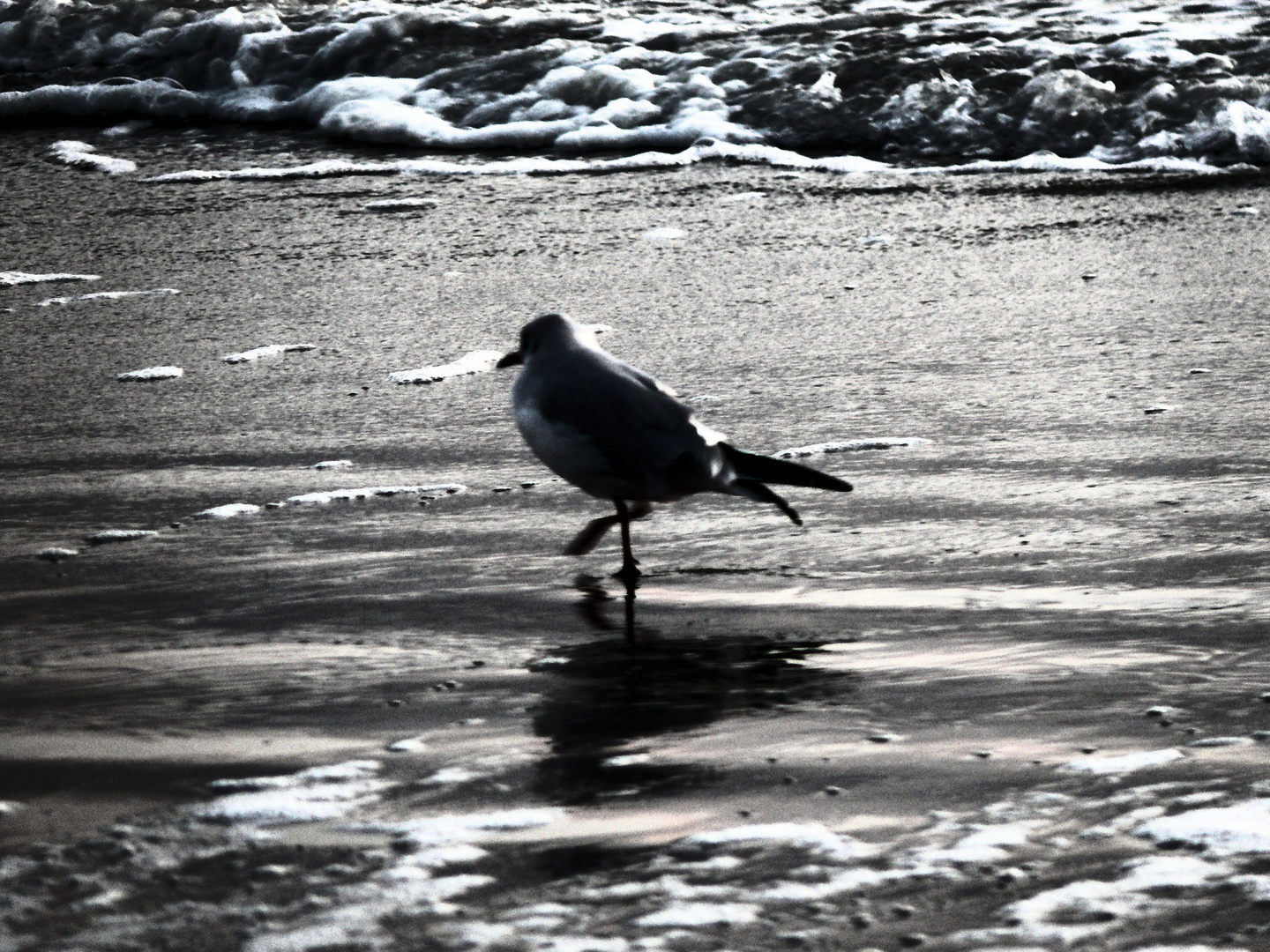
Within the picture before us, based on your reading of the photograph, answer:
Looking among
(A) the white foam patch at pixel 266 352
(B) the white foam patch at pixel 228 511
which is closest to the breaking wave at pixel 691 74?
(A) the white foam patch at pixel 266 352

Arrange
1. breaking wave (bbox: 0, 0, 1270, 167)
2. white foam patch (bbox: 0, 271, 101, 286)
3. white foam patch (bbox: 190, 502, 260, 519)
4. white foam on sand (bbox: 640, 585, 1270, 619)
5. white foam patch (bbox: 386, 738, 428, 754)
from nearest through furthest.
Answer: white foam patch (bbox: 386, 738, 428, 754)
white foam on sand (bbox: 640, 585, 1270, 619)
white foam patch (bbox: 190, 502, 260, 519)
white foam patch (bbox: 0, 271, 101, 286)
breaking wave (bbox: 0, 0, 1270, 167)

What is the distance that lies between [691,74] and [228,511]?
17.7ft

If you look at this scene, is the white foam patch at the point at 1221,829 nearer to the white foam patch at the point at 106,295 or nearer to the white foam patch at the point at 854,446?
the white foam patch at the point at 854,446

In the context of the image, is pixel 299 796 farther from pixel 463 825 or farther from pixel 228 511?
pixel 228 511

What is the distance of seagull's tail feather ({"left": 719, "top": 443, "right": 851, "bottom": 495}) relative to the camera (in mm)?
2990

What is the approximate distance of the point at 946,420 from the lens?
13.3ft

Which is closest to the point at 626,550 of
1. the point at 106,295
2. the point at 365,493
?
the point at 365,493

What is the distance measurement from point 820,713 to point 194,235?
14.1 feet

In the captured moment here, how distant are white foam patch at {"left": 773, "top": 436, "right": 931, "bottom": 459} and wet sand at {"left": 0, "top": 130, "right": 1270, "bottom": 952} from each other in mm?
41

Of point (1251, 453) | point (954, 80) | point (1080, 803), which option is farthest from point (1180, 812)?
point (954, 80)

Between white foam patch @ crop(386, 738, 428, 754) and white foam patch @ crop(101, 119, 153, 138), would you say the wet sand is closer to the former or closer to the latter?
white foam patch @ crop(386, 738, 428, 754)

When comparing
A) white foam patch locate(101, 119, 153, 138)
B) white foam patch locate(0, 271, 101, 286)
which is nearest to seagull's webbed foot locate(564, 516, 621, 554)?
white foam patch locate(0, 271, 101, 286)

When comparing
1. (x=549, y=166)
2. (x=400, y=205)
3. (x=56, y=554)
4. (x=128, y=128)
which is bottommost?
(x=56, y=554)

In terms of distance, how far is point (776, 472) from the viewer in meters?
3.00
